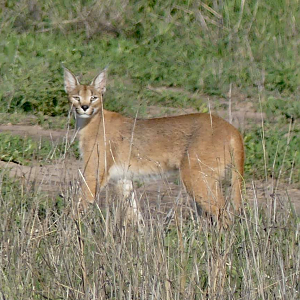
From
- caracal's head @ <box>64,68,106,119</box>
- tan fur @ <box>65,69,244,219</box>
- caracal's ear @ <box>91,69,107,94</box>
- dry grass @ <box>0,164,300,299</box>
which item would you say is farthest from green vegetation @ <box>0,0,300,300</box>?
caracal's ear @ <box>91,69,107,94</box>

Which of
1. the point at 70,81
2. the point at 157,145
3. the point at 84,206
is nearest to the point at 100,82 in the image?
the point at 70,81

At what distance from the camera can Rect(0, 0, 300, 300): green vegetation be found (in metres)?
4.18

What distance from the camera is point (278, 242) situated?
4.30m

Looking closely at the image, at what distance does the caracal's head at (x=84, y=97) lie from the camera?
6.84 metres

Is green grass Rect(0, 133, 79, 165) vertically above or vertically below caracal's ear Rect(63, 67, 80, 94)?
Answer: below

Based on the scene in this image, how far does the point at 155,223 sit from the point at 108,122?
2803 mm

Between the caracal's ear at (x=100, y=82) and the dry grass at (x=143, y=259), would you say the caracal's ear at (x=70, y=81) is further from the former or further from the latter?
the dry grass at (x=143, y=259)

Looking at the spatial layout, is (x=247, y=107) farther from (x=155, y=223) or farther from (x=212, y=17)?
(x=155, y=223)

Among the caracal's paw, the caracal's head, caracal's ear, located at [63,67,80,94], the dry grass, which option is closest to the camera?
the dry grass

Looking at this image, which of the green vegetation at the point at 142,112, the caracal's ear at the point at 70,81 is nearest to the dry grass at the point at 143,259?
the green vegetation at the point at 142,112

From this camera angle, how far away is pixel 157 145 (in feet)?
21.9

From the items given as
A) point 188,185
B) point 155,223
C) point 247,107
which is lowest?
point 247,107

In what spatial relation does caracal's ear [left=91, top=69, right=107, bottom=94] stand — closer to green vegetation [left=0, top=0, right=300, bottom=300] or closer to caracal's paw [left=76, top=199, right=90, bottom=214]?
green vegetation [left=0, top=0, right=300, bottom=300]

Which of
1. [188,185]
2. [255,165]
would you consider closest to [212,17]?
[255,165]
